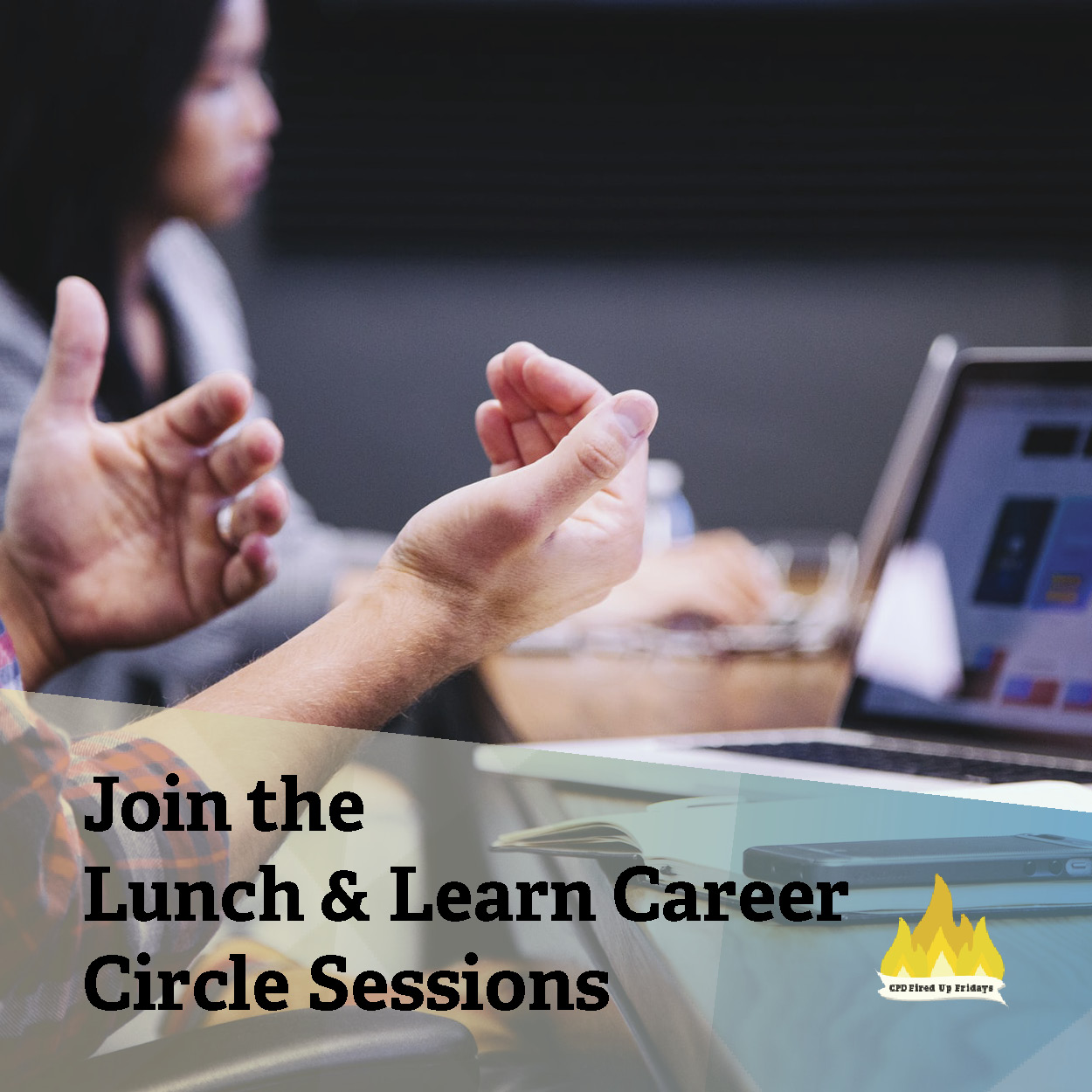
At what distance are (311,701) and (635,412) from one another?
23 cm

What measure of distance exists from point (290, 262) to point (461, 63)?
0.64 metres

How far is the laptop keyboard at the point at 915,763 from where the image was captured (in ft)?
2.61

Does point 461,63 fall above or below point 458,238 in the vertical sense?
above

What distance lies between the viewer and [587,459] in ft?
1.91

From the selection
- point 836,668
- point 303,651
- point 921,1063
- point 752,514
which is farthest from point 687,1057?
point 752,514

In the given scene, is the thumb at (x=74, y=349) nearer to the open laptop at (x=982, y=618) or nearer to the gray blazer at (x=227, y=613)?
the gray blazer at (x=227, y=613)

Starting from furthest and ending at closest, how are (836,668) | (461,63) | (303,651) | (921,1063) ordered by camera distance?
1. (461,63)
2. (836,668)
3. (303,651)
4. (921,1063)

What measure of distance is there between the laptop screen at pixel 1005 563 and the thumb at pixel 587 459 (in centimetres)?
48

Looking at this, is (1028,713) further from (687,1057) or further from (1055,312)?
(1055,312)

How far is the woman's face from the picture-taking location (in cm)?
162

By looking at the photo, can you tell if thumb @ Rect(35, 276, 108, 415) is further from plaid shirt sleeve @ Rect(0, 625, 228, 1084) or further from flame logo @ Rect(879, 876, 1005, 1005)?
flame logo @ Rect(879, 876, 1005, 1005)

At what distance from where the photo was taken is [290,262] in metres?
2.99

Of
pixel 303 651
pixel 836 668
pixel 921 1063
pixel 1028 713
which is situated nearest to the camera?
pixel 921 1063

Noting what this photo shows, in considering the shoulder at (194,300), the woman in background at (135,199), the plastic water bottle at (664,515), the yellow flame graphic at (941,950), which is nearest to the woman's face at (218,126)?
the woman in background at (135,199)
